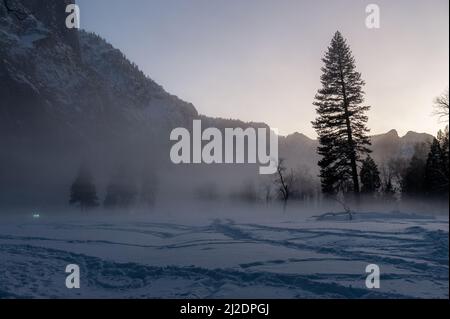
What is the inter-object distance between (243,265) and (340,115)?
21.7 m

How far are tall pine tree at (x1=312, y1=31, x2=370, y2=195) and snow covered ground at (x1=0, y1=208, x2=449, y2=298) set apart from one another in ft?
46.5

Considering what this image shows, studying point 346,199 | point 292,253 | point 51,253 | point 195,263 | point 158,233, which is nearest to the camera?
point 195,263

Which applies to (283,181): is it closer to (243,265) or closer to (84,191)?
(243,265)

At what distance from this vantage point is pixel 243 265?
9.85 meters

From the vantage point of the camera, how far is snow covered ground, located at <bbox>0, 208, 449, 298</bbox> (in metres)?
8.09

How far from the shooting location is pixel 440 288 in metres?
7.79

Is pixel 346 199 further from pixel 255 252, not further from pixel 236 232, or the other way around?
pixel 255 252

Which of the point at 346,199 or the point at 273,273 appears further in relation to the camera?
the point at 346,199

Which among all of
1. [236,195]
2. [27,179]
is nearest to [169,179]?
[27,179]

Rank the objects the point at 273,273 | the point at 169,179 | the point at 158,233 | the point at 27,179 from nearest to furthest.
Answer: the point at 273,273 < the point at 158,233 < the point at 27,179 < the point at 169,179

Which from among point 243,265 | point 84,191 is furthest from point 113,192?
point 243,265

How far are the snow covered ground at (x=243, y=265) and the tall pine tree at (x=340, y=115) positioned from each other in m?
14.2

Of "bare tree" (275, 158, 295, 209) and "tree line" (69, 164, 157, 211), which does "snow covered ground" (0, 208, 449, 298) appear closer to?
"bare tree" (275, 158, 295, 209)

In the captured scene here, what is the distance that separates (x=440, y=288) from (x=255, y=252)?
495 cm
